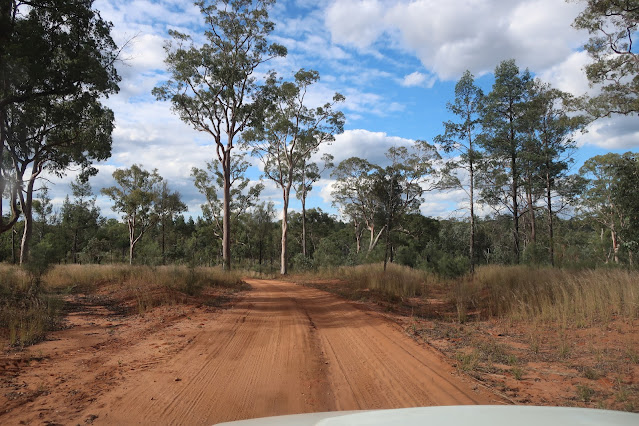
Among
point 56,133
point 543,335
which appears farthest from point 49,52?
point 543,335

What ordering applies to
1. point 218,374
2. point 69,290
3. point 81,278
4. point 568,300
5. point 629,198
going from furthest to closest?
point 81,278 < point 629,198 < point 69,290 < point 568,300 < point 218,374

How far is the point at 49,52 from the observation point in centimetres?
1105

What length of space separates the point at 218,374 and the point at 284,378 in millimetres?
914

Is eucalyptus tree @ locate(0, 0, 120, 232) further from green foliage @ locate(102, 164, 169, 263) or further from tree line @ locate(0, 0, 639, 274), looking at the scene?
green foliage @ locate(102, 164, 169, 263)

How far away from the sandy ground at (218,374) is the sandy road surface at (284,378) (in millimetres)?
15

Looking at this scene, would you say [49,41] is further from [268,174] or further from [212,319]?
[268,174]

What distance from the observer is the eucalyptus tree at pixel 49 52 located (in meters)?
10.4

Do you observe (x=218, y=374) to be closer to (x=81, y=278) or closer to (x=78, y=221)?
(x=81, y=278)

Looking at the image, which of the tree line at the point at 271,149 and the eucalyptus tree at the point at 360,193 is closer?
the tree line at the point at 271,149

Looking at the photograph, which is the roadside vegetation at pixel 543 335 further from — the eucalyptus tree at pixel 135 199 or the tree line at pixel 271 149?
the eucalyptus tree at pixel 135 199

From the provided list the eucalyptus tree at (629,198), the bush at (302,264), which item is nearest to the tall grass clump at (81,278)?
the bush at (302,264)

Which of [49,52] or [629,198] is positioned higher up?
[49,52]

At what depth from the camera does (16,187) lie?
2030 cm

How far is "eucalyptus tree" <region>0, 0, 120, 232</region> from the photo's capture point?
408 inches
